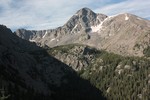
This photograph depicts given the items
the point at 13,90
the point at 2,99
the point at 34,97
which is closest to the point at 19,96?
the point at 13,90

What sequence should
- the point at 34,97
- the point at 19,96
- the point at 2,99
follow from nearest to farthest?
1. the point at 2,99
2. the point at 19,96
3. the point at 34,97

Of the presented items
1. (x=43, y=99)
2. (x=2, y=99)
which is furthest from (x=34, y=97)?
(x=2, y=99)

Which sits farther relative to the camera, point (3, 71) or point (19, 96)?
point (3, 71)

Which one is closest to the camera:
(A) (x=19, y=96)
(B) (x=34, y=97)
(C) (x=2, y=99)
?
(C) (x=2, y=99)

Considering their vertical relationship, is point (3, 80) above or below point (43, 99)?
above

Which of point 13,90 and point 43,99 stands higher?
point 13,90

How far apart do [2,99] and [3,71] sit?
5862 inches

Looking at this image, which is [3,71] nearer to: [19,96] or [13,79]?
[13,79]

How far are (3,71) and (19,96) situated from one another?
33.6 metres

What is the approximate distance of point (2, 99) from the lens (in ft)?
164

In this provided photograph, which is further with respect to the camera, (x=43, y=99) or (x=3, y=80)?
(x=43, y=99)

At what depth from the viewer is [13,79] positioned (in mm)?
195375

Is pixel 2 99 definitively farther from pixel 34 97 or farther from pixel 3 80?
pixel 34 97

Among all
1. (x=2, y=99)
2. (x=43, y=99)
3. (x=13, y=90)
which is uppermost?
(x=2, y=99)
